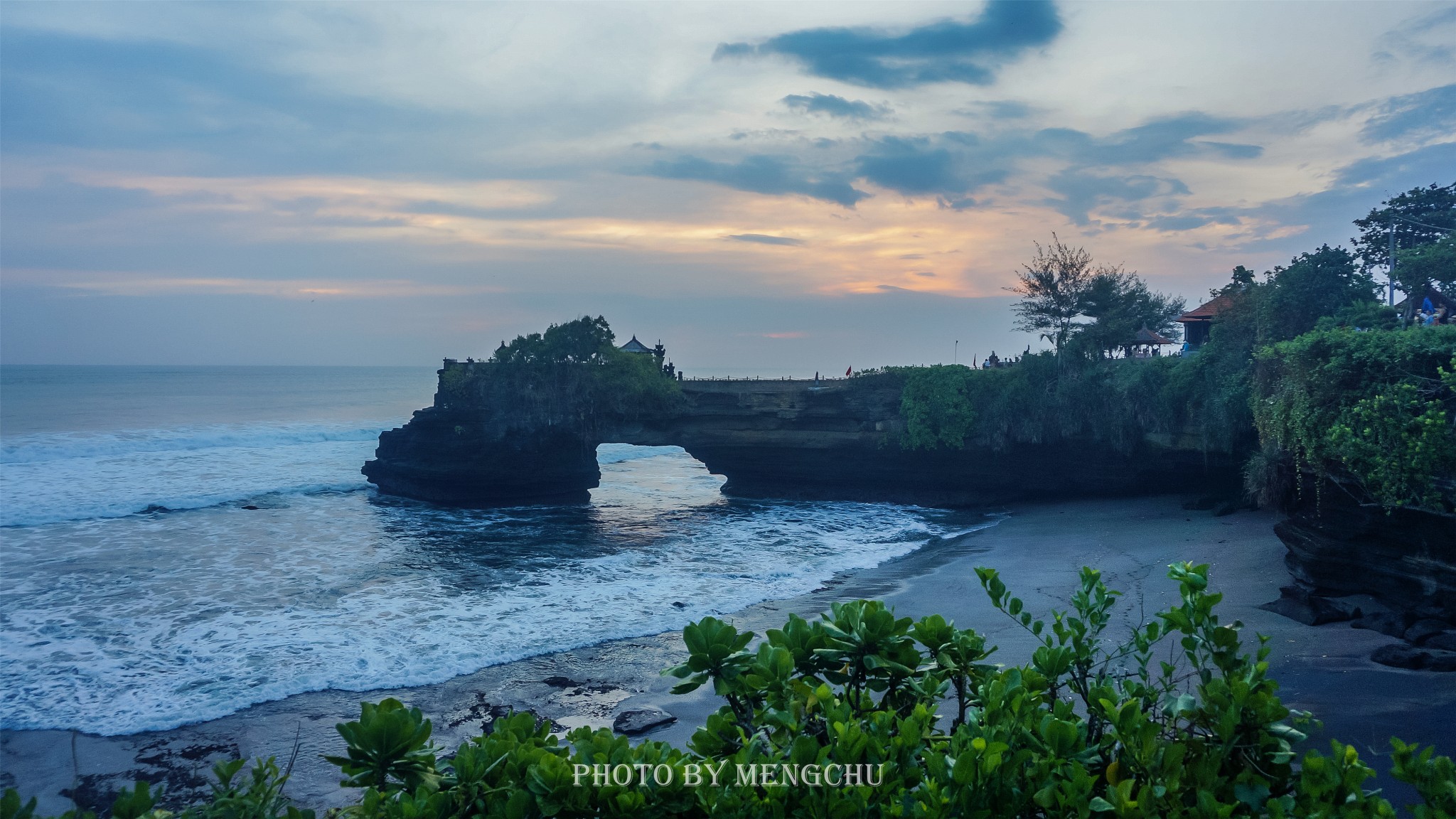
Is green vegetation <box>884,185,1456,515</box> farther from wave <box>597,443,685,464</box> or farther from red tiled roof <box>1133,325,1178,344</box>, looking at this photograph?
wave <box>597,443,685,464</box>

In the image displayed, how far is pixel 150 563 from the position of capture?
18.3 metres

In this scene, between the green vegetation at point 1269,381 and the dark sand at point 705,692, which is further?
the green vegetation at point 1269,381

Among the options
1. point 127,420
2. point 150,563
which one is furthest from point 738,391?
point 127,420

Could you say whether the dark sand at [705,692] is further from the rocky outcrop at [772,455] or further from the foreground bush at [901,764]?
the rocky outcrop at [772,455]

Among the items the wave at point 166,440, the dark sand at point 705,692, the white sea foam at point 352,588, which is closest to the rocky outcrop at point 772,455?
the white sea foam at point 352,588

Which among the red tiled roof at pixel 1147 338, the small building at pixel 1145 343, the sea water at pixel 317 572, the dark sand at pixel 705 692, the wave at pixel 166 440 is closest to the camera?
the dark sand at pixel 705 692

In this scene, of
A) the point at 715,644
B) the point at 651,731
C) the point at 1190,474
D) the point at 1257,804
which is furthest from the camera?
the point at 1190,474

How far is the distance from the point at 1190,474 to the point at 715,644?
23.3m

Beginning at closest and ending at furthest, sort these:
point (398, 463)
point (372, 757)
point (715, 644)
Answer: point (372, 757), point (715, 644), point (398, 463)

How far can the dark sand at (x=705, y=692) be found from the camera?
808 centimetres

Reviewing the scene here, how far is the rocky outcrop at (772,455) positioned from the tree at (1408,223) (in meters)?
8.40

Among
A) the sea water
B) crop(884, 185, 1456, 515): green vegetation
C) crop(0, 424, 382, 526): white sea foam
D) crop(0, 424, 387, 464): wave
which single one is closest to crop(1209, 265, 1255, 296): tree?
crop(884, 185, 1456, 515): green vegetation

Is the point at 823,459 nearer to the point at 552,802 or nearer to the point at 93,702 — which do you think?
the point at 93,702

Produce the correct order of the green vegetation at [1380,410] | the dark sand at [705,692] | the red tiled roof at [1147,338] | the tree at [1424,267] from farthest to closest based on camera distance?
the red tiled roof at [1147,338] < the tree at [1424,267] < the green vegetation at [1380,410] < the dark sand at [705,692]
